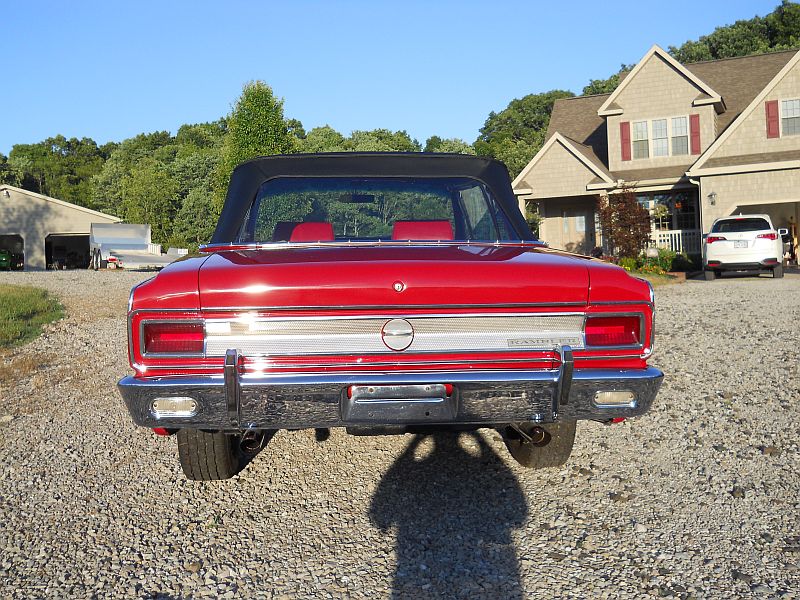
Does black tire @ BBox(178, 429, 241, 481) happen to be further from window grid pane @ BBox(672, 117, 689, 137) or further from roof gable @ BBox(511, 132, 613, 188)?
window grid pane @ BBox(672, 117, 689, 137)

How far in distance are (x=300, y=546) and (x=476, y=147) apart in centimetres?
5727

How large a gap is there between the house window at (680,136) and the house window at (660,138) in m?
0.25

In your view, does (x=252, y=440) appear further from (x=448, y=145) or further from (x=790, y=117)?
(x=448, y=145)

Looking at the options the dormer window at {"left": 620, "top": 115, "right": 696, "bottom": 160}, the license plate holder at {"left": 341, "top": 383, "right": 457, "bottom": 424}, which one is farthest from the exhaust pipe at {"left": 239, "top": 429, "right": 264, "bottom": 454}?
the dormer window at {"left": 620, "top": 115, "right": 696, "bottom": 160}

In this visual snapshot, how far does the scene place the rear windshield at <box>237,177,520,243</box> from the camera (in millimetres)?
4191

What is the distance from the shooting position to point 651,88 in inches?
941

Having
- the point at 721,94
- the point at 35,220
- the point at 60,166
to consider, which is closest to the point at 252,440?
the point at 721,94

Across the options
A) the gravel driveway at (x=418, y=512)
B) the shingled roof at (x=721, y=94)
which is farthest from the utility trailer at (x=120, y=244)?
the gravel driveway at (x=418, y=512)

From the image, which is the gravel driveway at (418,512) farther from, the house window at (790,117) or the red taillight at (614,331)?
the house window at (790,117)

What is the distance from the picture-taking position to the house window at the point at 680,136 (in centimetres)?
2373

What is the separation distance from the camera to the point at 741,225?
1725 centimetres

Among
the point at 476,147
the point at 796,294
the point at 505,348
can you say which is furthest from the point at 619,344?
the point at 476,147

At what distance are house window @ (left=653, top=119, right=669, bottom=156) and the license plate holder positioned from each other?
23.3m

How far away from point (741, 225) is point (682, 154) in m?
7.34
